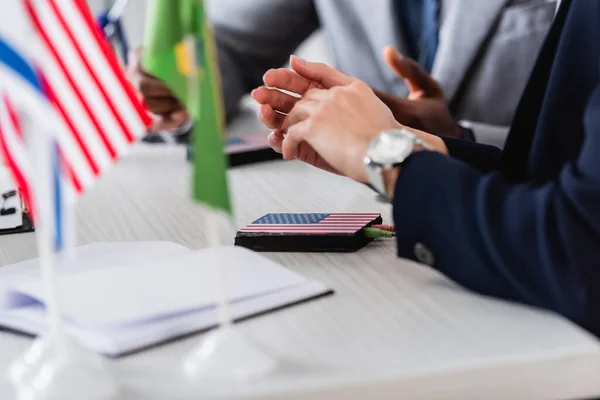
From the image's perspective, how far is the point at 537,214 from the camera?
0.71m

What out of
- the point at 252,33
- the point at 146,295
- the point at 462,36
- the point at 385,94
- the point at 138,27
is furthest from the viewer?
the point at 138,27

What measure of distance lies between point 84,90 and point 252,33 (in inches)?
56.5

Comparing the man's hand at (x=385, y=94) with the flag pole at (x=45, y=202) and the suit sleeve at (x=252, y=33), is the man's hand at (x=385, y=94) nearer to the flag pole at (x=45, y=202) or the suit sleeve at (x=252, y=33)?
the flag pole at (x=45, y=202)

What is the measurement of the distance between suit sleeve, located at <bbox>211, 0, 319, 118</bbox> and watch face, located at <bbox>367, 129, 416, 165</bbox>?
1.15 meters

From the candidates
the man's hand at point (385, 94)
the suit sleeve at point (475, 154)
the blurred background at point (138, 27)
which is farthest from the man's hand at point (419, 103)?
the blurred background at point (138, 27)

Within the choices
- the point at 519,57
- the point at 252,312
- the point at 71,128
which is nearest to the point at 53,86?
the point at 71,128

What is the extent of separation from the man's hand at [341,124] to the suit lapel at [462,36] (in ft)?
2.73

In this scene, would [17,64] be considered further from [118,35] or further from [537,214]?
[118,35]

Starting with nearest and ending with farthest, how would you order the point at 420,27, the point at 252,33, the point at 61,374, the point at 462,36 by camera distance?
the point at 61,374 < the point at 462,36 < the point at 420,27 < the point at 252,33

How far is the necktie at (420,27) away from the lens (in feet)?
5.88

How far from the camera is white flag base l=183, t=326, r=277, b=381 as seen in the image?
0.58m

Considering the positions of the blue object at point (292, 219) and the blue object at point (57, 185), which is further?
the blue object at point (292, 219)

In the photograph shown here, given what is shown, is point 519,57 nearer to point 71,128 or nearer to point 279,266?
point 279,266

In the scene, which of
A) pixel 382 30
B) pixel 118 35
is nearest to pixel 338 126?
pixel 118 35
